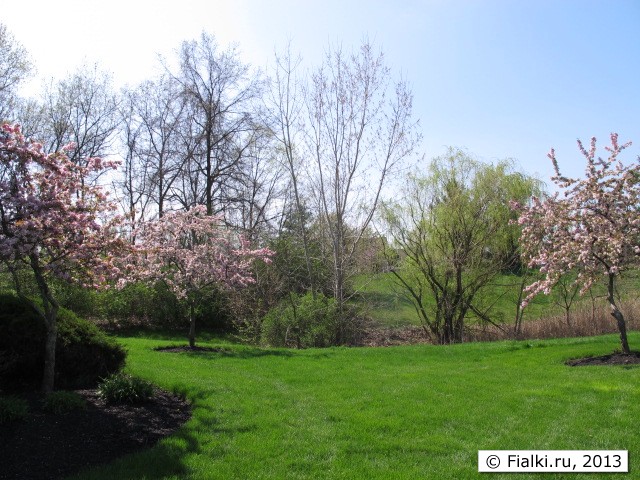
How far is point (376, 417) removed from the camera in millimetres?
5547

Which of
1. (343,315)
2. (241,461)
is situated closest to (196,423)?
(241,461)

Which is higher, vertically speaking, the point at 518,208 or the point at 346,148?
the point at 346,148

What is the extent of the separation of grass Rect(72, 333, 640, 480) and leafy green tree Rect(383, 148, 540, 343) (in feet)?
22.6

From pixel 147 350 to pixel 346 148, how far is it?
8.18m

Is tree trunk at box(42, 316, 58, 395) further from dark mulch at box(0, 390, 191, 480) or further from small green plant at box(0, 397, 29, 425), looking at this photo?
small green plant at box(0, 397, 29, 425)

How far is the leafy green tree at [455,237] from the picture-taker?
1619cm

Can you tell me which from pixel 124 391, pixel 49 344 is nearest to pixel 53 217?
pixel 49 344

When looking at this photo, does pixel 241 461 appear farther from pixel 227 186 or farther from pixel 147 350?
pixel 227 186

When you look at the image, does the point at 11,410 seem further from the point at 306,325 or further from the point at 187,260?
the point at 306,325

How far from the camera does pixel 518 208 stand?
9805 millimetres

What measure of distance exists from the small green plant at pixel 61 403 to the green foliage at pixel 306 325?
30.6ft

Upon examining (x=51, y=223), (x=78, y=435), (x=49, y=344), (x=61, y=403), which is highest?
(x=51, y=223)

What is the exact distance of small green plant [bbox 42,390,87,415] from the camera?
547cm

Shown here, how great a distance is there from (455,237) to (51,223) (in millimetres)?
12895
